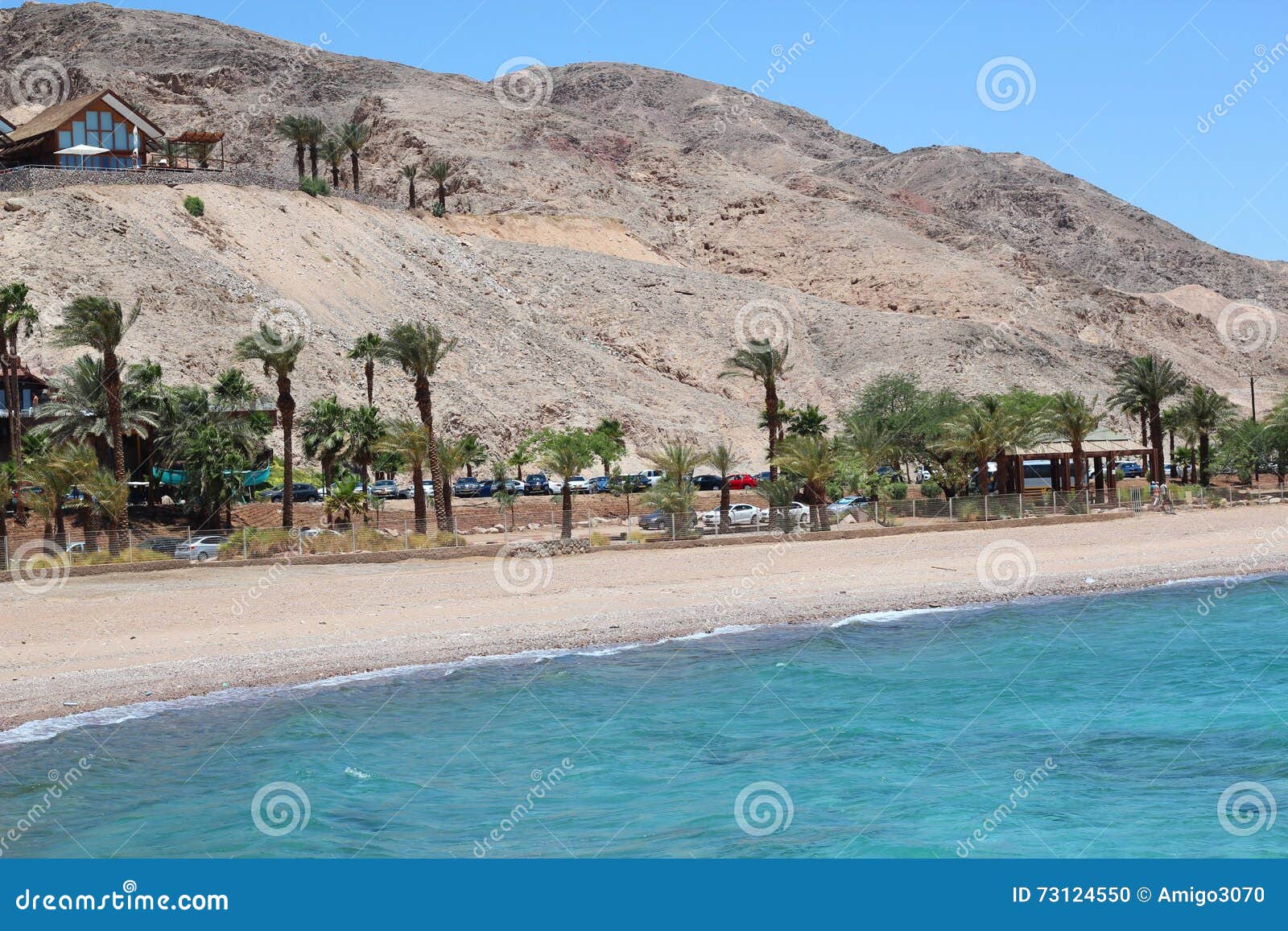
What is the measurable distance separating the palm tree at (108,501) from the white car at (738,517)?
58.2ft

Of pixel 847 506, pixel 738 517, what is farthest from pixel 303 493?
pixel 847 506

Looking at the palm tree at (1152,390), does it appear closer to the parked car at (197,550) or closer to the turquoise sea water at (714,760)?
the turquoise sea water at (714,760)

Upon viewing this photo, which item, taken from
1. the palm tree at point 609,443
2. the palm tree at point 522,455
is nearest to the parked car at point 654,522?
the palm tree at point 609,443

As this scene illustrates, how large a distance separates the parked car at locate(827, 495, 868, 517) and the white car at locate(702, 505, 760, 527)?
259 cm

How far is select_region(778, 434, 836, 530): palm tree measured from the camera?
137ft

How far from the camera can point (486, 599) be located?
1200 inches

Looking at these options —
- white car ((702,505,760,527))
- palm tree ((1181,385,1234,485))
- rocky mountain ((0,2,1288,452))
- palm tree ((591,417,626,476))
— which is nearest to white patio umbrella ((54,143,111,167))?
rocky mountain ((0,2,1288,452))

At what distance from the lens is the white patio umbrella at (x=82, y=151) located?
86375 millimetres

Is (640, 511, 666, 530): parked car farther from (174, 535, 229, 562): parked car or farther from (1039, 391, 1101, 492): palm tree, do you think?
(1039, 391, 1101, 492): palm tree

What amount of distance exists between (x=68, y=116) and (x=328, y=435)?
167ft

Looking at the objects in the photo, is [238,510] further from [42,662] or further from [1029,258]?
[1029,258]

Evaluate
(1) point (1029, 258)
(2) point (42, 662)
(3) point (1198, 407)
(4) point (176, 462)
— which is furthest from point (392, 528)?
(1) point (1029, 258)

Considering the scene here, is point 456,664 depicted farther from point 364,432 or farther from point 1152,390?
point 1152,390

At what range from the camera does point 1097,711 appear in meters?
21.1
